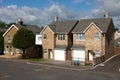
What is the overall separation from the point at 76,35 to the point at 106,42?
23.0 ft

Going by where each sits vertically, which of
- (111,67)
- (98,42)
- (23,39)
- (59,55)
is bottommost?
(111,67)

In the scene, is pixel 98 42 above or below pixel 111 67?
above

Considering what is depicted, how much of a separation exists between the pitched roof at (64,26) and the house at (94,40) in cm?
182

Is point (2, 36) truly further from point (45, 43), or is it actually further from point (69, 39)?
point (69, 39)

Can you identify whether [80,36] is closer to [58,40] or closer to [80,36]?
[80,36]

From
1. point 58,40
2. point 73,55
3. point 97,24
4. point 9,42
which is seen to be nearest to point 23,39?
point 58,40

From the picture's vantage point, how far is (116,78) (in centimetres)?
3253

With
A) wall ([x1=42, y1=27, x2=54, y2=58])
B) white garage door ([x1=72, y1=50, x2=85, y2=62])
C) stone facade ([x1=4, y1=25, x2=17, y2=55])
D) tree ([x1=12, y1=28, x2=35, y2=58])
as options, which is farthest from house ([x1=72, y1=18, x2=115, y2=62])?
stone facade ([x1=4, y1=25, x2=17, y2=55])

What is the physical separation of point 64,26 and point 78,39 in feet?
20.1

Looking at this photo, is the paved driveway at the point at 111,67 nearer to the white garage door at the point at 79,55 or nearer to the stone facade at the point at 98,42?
the stone facade at the point at 98,42

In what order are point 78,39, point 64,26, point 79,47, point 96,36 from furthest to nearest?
point 64,26 < point 78,39 < point 79,47 < point 96,36

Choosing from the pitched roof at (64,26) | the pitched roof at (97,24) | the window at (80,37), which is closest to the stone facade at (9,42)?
the pitched roof at (64,26)

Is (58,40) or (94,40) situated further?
(58,40)

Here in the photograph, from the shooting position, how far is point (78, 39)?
5381 cm
